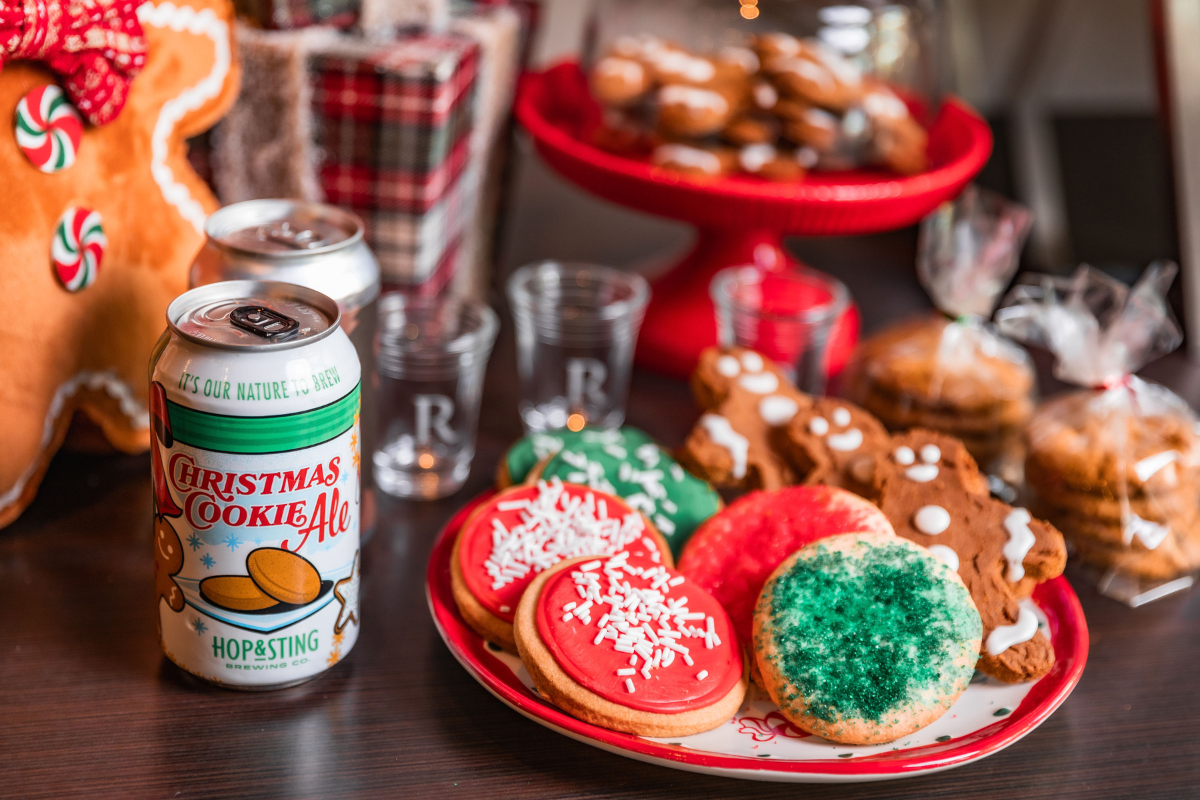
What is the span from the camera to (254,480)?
52 cm

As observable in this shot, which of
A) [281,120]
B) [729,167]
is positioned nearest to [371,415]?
[281,120]

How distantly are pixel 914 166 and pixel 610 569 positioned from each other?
61 cm

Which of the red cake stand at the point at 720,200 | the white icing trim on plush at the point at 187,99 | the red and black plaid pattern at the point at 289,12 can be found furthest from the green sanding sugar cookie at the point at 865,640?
the red and black plaid pattern at the point at 289,12

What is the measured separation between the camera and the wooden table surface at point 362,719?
21.4 inches

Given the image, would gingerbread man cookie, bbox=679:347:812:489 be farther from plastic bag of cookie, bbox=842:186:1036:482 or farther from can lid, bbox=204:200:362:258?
can lid, bbox=204:200:362:258

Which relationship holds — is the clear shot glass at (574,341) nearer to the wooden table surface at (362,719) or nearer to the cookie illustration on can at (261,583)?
the wooden table surface at (362,719)

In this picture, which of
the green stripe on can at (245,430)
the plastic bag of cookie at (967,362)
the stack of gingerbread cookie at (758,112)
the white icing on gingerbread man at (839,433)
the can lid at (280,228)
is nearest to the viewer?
the green stripe on can at (245,430)

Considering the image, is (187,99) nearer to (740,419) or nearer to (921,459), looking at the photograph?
(740,419)

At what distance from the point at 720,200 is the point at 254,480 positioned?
1.76 feet

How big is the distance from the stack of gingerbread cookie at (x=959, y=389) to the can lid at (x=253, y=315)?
51cm

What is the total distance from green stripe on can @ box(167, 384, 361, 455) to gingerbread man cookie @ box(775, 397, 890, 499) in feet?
1.13

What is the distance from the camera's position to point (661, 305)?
105 cm

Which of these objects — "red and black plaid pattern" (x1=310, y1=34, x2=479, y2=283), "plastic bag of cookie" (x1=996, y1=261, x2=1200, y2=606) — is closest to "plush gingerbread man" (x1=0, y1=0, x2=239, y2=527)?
"red and black plaid pattern" (x1=310, y1=34, x2=479, y2=283)

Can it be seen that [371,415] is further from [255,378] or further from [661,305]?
[661,305]
